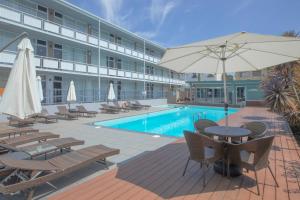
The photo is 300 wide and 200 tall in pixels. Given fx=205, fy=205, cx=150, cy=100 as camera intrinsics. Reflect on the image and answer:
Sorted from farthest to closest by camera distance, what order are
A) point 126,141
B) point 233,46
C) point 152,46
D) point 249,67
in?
point 152,46, point 126,141, point 249,67, point 233,46

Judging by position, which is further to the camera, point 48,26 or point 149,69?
point 149,69

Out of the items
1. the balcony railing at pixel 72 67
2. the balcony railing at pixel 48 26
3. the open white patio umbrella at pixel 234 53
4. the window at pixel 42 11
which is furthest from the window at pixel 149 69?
the open white patio umbrella at pixel 234 53

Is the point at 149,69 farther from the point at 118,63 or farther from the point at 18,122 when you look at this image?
the point at 18,122

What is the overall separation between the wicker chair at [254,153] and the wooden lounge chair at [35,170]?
111 inches

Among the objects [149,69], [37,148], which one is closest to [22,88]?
[37,148]

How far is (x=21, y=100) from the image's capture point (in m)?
4.65

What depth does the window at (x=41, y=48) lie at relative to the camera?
1772 centimetres

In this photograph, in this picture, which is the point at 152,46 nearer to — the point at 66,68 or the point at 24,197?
the point at 66,68

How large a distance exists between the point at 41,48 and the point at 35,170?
17.2 metres

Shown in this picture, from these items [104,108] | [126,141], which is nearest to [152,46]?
[104,108]

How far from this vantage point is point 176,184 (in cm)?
395

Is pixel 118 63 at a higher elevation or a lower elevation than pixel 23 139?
higher

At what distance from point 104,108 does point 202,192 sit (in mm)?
16584

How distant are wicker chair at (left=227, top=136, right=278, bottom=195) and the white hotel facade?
613 inches
